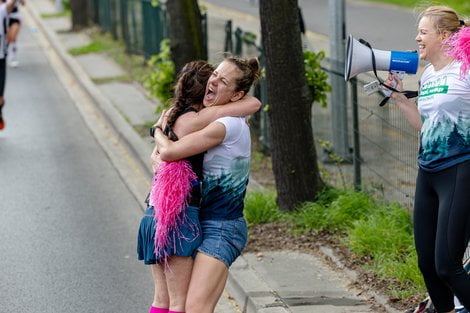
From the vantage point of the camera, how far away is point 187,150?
5.27m

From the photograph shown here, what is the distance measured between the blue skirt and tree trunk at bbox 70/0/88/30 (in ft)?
71.9

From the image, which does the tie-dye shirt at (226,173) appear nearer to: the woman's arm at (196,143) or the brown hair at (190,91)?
the woman's arm at (196,143)

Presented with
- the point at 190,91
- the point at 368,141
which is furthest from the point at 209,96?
the point at 368,141

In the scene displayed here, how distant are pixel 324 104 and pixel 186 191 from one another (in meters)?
5.31

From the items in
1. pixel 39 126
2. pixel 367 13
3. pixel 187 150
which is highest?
pixel 187 150

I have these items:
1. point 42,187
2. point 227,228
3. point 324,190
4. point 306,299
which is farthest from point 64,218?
point 227,228

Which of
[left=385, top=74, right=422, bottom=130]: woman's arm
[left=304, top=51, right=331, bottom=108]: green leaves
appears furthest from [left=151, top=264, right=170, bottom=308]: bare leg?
[left=304, top=51, right=331, bottom=108]: green leaves

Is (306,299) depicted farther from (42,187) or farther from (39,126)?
(39,126)

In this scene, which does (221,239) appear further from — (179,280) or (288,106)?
(288,106)

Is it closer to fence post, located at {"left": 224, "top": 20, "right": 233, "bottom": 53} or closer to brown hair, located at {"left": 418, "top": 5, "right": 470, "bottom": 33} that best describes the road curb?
brown hair, located at {"left": 418, "top": 5, "right": 470, "bottom": 33}

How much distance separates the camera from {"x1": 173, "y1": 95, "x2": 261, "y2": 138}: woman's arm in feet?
17.6

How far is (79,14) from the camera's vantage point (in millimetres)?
27047

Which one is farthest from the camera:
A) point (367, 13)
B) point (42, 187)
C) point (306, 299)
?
point (367, 13)

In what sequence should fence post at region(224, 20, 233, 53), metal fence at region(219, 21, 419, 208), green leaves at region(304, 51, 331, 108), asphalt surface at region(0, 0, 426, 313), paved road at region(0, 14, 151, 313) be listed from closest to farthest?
asphalt surface at region(0, 0, 426, 313) < paved road at region(0, 14, 151, 313) < metal fence at region(219, 21, 419, 208) < green leaves at region(304, 51, 331, 108) < fence post at region(224, 20, 233, 53)
